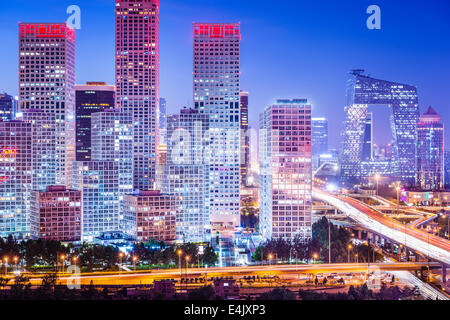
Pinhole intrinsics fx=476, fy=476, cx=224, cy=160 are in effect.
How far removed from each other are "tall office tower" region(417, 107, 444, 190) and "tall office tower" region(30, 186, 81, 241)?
17.8m

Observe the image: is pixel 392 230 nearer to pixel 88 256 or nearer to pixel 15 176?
pixel 88 256

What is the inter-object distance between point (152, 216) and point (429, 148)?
17.4 meters

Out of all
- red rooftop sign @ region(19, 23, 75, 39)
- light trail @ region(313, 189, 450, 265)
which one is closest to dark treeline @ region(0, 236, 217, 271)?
light trail @ region(313, 189, 450, 265)

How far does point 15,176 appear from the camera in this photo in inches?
596

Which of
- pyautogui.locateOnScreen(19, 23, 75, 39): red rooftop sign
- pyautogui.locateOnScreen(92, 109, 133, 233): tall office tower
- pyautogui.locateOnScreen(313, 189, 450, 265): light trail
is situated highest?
pyautogui.locateOnScreen(19, 23, 75, 39): red rooftop sign

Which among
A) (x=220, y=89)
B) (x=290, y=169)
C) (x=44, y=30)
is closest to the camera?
(x=290, y=169)

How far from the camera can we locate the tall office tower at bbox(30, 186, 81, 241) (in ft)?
42.4

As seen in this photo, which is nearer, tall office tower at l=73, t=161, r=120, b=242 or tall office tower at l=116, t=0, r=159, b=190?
tall office tower at l=73, t=161, r=120, b=242

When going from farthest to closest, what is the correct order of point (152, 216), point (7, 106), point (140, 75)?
1. point (7, 106)
2. point (140, 75)
3. point (152, 216)

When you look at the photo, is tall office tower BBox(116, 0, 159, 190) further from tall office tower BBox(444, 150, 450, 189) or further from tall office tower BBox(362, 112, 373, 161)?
tall office tower BBox(362, 112, 373, 161)

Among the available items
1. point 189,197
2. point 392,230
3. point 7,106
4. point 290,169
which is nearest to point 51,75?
point 7,106

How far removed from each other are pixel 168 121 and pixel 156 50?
198 inches

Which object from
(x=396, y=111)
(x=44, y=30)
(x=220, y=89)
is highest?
(x=44, y=30)
